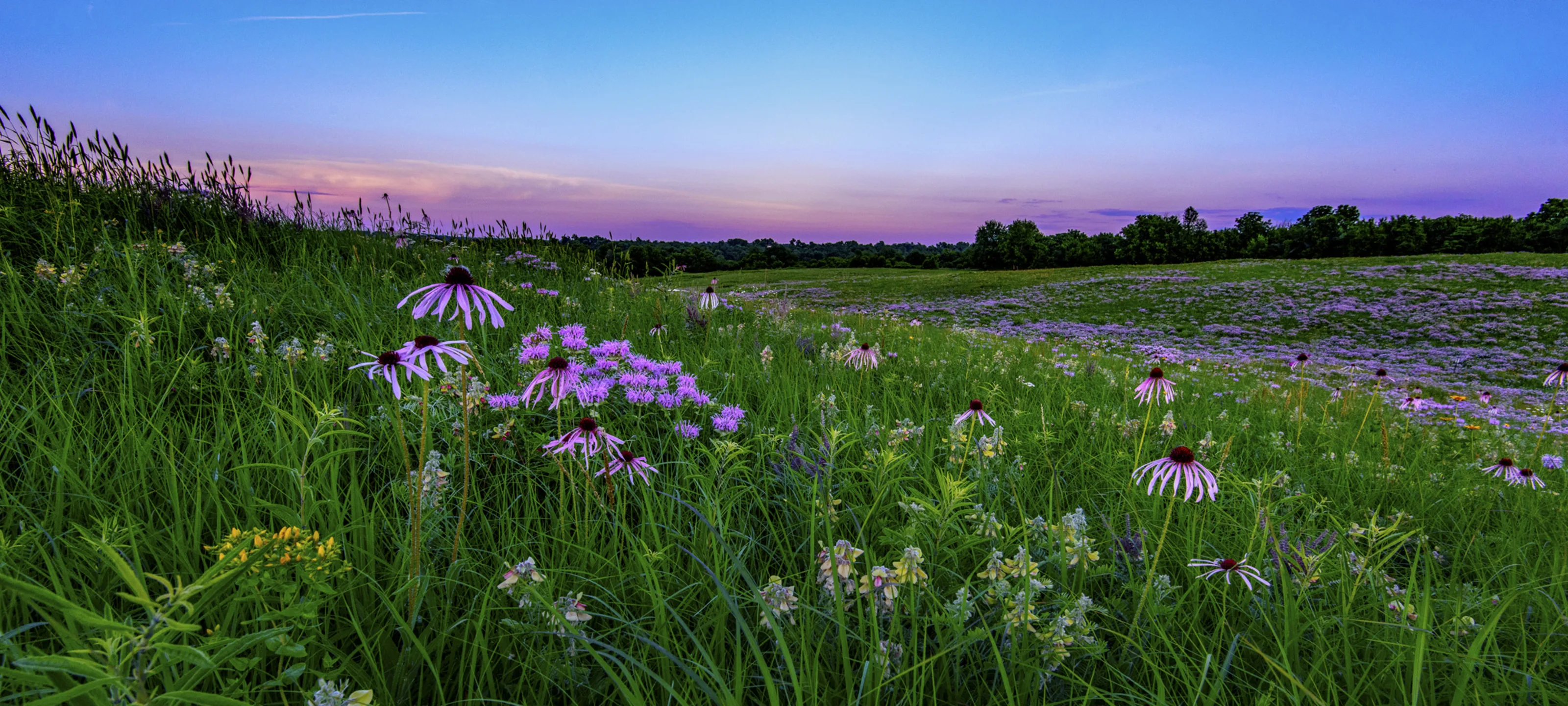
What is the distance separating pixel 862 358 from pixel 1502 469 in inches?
160

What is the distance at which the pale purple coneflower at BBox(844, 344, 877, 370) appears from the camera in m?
4.10

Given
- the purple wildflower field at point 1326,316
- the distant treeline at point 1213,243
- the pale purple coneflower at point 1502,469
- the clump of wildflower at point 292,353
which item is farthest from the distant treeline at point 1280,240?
the clump of wildflower at point 292,353

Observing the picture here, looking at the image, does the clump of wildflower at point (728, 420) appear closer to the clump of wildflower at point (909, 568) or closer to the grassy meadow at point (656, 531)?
the grassy meadow at point (656, 531)

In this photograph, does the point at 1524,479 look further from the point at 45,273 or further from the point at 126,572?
the point at 45,273

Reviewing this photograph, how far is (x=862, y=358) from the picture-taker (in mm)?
4113

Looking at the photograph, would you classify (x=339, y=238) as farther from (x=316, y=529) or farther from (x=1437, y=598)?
(x=1437, y=598)

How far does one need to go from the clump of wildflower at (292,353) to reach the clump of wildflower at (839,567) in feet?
9.26

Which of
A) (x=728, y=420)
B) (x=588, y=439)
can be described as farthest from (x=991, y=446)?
(x=588, y=439)

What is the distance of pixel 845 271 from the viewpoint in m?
61.5

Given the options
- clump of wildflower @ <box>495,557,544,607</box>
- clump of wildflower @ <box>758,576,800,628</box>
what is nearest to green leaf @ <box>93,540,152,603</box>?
clump of wildflower @ <box>495,557,544,607</box>

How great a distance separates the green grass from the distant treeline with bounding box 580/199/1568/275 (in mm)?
37356

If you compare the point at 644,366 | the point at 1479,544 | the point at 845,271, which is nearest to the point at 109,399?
the point at 644,366

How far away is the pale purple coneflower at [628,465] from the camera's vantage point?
6.89 ft

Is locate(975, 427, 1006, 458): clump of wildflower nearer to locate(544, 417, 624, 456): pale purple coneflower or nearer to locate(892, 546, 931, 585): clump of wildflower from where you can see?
locate(892, 546, 931, 585): clump of wildflower
